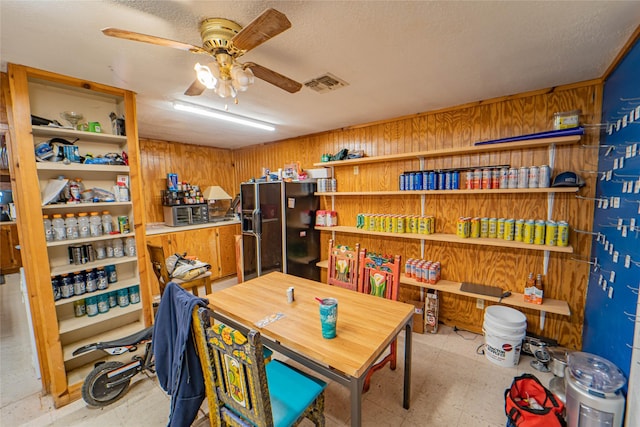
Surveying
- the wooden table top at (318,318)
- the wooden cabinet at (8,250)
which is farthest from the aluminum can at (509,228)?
the wooden cabinet at (8,250)

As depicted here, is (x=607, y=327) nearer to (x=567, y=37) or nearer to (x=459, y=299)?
(x=459, y=299)

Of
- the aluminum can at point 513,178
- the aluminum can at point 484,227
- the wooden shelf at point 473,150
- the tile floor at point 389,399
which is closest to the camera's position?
the tile floor at point 389,399

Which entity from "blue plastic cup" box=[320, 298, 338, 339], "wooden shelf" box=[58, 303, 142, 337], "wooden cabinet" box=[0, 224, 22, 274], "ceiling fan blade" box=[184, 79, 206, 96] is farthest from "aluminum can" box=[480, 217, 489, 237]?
"wooden cabinet" box=[0, 224, 22, 274]

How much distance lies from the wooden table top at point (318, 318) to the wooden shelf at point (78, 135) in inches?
65.7

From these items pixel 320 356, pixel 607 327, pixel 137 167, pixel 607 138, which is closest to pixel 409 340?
pixel 320 356

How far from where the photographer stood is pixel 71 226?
6.91ft

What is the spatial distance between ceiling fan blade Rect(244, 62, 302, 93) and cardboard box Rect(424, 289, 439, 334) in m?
2.56

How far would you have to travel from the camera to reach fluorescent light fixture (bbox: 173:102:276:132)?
2.66 metres

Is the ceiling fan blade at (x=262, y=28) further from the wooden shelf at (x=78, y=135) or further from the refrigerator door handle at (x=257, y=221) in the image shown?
the refrigerator door handle at (x=257, y=221)

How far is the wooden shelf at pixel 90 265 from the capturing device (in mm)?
2045

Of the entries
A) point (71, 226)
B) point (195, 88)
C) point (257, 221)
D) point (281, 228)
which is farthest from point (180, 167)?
point (195, 88)

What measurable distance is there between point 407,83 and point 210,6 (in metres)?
1.60

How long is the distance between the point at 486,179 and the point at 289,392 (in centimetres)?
257

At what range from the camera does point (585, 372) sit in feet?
5.22
